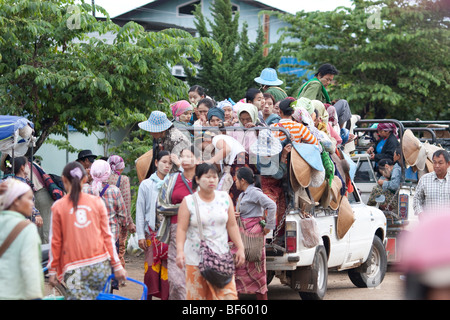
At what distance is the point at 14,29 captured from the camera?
1169 cm

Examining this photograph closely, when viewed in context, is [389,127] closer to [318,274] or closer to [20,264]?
[318,274]

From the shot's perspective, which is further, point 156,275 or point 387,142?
point 387,142

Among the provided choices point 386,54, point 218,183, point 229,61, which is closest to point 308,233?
point 218,183

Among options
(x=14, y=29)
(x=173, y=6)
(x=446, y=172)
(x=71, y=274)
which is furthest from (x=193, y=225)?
(x=173, y=6)

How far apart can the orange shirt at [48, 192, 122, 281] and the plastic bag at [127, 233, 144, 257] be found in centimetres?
575

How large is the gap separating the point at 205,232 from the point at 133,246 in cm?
663

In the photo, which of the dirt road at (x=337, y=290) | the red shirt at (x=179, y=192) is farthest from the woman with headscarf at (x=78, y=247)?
the dirt road at (x=337, y=290)

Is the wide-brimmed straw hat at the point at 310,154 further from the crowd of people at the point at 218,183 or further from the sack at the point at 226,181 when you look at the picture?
the sack at the point at 226,181

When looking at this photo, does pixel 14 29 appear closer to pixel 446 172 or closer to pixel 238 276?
pixel 238 276

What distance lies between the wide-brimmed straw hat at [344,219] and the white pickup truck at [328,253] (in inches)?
2.7

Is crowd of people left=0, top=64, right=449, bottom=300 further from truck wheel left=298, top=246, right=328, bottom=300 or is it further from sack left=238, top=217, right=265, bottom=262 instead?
truck wheel left=298, top=246, right=328, bottom=300

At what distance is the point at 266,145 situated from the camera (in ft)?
27.9

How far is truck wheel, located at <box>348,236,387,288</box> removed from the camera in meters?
11.0

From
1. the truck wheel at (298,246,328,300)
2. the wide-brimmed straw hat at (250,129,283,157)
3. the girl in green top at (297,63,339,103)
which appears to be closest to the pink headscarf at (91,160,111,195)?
the wide-brimmed straw hat at (250,129,283,157)
